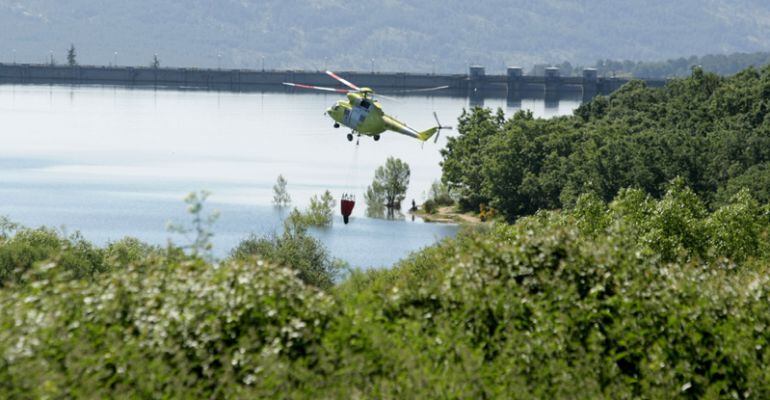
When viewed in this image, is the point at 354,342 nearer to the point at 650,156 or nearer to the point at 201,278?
the point at 201,278

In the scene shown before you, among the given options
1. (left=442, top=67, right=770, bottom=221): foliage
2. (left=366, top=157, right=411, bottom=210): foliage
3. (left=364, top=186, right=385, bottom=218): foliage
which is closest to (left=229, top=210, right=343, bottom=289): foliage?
(left=442, top=67, right=770, bottom=221): foliage

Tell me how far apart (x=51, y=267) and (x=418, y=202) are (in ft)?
460

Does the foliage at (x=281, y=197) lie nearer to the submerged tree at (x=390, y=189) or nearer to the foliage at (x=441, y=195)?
the submerged tree at (x=390, y=189)

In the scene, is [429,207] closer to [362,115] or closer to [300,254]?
[362,115]

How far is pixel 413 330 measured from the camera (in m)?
28.1

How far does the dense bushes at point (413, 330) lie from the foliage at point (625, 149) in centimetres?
7877

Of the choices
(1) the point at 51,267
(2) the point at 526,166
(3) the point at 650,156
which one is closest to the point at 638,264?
(1) the point at 51,267

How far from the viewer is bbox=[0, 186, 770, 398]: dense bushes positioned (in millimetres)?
25125

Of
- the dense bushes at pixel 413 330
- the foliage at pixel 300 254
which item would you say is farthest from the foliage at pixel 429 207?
the dense bushes at pixel 413 330

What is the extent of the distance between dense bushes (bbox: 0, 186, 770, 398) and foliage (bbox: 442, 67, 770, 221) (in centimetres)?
7877

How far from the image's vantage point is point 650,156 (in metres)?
127

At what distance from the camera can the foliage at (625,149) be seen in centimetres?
12394

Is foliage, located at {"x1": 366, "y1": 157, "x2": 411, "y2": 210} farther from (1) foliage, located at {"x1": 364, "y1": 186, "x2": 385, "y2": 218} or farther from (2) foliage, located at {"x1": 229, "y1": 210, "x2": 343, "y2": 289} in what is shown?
(2) foliage, located at {"x1": 229, "y1": 210, "x2": 343, "y2": 289}

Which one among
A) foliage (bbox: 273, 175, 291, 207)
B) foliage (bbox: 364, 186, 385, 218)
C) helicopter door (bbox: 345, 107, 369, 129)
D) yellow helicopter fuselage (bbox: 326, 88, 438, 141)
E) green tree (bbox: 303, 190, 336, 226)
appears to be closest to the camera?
yellow helicopter fuselage (bbox: 326, 88, 438, 141)
